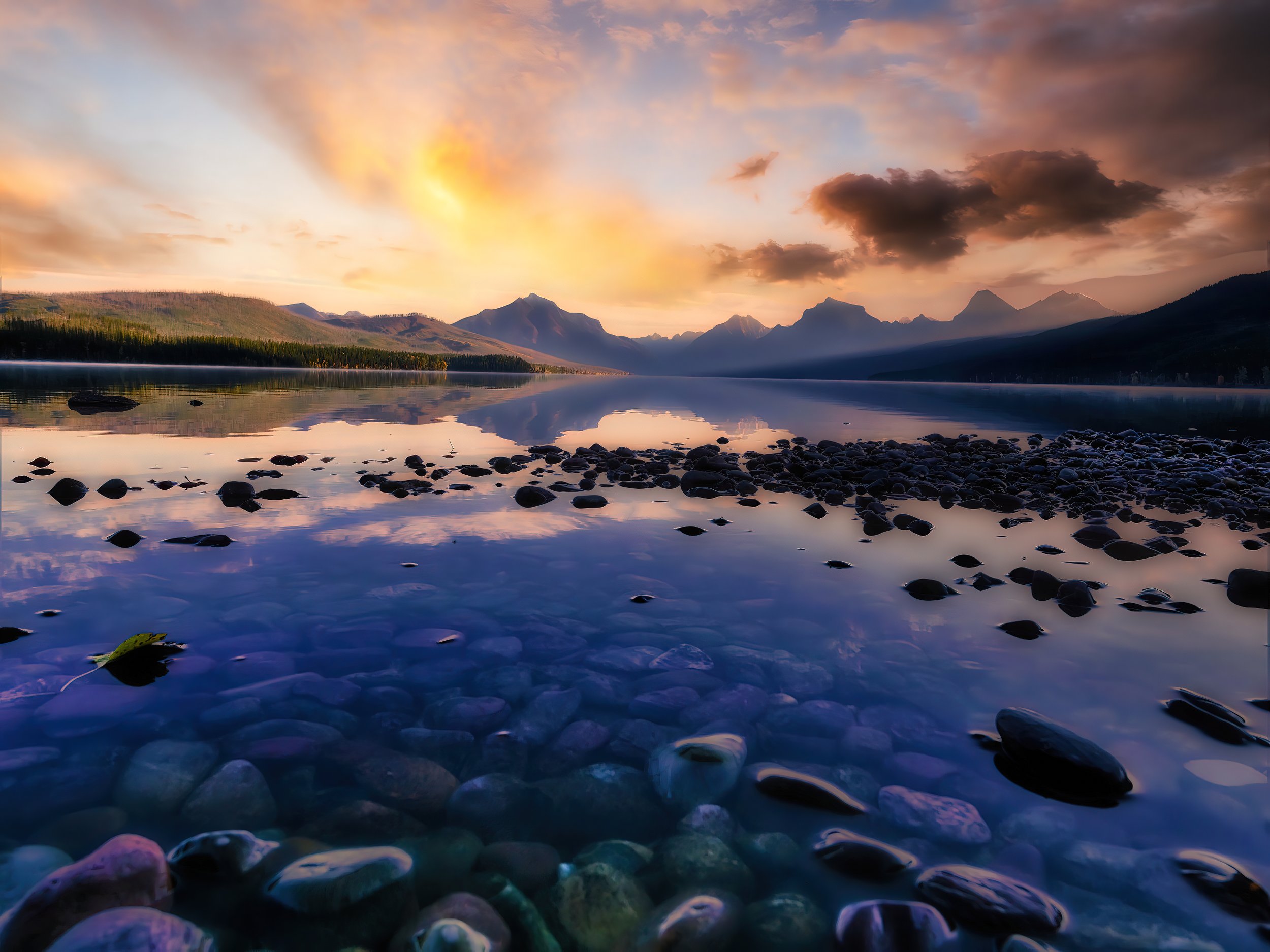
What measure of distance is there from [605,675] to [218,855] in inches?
136

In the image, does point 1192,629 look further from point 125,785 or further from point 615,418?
point 615,418

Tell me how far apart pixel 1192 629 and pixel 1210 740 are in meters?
3.40

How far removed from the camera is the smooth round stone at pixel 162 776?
13.8 ft

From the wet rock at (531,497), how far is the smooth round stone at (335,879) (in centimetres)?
1051

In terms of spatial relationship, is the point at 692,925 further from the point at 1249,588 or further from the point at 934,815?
the point at 1249,588

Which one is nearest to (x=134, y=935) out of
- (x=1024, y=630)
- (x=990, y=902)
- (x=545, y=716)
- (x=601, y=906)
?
(x=601, y=906)

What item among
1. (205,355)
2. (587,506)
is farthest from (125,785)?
(205,355)

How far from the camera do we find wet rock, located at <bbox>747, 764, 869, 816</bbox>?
4.42 m

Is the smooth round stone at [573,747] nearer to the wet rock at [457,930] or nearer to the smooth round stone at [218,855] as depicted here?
the wet rock at [457,930]

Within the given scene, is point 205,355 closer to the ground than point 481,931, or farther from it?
farther from it

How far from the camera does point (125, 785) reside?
171 inches

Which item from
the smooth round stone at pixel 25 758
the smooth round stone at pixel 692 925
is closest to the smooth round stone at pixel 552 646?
the smooth round stone at pixel 692 925

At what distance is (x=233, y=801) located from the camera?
13.9ft

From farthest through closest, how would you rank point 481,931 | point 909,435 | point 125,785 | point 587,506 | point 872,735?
point 909,435 < point 587,506 < point 872,735 < point 125,785 < point 481,931
